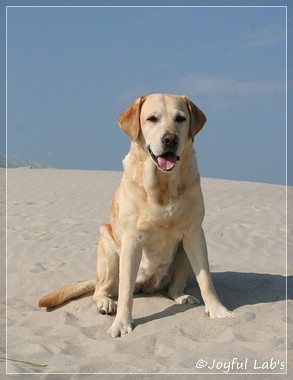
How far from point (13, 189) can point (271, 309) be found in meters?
10.0

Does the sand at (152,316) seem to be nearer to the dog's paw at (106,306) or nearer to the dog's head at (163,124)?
the dog's paw at (106,306)

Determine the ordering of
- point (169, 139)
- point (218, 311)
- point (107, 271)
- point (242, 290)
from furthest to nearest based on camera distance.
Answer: point (242, 290) < point (107, 271) < point (218, 311) < point (169, 139)

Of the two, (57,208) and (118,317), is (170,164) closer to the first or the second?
(118,317)

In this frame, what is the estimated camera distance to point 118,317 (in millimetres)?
4578

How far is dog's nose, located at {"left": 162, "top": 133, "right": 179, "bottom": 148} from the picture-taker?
4336 millimetres

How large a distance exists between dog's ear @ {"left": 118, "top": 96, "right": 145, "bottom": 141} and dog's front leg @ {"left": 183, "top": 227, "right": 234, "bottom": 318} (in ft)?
3.03

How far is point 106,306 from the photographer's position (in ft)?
16.3

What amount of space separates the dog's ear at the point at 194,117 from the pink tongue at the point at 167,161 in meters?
0.27

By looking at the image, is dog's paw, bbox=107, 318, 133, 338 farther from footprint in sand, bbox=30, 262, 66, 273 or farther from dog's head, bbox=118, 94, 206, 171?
footprint in sand, bbox=30, 262, 66, 273

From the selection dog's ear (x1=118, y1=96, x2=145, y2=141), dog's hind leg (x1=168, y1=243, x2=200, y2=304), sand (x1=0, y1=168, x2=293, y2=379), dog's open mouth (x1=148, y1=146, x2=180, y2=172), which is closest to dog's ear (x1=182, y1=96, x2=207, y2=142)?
dog's open mouth (x1=148, y1=146, x2=180, y2=172)

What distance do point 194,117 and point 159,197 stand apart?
27.8 inches

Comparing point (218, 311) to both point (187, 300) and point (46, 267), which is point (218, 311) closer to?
point (187, 300)

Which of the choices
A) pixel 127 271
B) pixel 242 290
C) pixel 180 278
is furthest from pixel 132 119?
pixel 242 290

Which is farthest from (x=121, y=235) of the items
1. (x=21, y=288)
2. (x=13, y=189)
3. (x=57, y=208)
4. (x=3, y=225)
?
(x=13, y=189)
